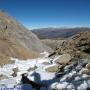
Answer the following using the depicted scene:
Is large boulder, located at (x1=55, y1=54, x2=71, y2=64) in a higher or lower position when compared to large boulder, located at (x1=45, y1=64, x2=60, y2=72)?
higher

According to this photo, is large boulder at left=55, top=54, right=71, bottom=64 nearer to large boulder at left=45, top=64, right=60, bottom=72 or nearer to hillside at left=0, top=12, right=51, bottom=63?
large boulder at left=45, top=64, right=60, bottom=72

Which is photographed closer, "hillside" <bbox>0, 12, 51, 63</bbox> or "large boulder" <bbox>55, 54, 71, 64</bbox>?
"large boulder" <bbox>55, 54, 71, 64</bbox>

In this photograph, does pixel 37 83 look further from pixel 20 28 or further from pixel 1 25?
pixel 20 28

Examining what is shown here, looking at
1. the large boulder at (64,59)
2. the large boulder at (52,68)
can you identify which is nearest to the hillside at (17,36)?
the large boulder at (64,59)

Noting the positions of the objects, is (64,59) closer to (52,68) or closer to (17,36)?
(52,68)

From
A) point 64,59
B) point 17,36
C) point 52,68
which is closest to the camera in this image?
point 52,68

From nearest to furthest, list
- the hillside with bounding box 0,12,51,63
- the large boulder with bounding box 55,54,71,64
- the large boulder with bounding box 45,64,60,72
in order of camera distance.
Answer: the large boulder with bounding box 45,64,60,72
the large boulder with bounding box 55,54,71,64
the hillside with bounding box 0,12,51,63

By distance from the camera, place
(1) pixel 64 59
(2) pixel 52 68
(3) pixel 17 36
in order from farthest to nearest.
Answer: (3) pixel 17 36
(1) pixel 64 59
(2) pixel 52 68

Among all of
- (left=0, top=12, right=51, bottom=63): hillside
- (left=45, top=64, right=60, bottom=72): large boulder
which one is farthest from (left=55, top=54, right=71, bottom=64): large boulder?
(left=0, top=12, right=51, bottom=63): hillside

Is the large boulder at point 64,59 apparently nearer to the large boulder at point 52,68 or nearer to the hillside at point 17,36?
the large boulder at point 52,68

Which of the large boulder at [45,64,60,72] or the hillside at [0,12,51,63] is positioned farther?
the hillside at [0,12,51,63]

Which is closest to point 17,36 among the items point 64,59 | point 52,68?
point 64,59

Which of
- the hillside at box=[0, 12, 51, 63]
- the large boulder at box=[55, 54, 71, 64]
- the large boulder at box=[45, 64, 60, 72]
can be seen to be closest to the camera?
the large boulder at box=[45, 64, 60, 72]

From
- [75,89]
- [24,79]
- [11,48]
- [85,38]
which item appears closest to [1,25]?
[11,48]
